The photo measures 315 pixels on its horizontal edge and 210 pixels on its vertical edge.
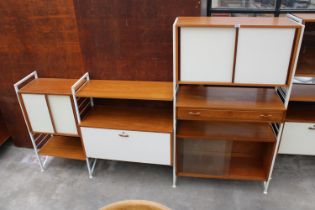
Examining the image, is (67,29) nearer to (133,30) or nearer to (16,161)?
(133,30)

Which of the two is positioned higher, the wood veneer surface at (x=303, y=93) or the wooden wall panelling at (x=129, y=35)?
the wooden wall panelling at (x=129, y=35)

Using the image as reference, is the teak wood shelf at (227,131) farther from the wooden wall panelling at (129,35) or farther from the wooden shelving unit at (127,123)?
the wooden wall panelling at (129,35)

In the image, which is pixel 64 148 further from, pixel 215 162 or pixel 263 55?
pixel 263 55

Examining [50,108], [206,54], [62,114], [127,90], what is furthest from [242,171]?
[50,108]

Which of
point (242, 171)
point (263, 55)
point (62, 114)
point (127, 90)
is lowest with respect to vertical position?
point (242, 171)

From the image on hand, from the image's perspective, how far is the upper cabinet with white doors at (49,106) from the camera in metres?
2.41

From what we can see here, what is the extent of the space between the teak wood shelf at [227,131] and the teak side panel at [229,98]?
30 centimetres

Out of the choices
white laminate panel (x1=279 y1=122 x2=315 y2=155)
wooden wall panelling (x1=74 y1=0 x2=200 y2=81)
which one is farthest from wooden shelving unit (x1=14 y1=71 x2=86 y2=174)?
white laminate panel (x1=279 y1=122 x2=315 y2=155)

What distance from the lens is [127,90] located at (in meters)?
2.37

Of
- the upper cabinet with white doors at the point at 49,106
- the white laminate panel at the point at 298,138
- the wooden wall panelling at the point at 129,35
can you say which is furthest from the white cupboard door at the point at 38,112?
the white laminate panel at the point at 298,138

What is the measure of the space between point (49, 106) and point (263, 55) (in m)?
1.92

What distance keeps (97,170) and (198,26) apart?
1846mm

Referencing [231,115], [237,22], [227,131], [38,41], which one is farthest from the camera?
[38,41]

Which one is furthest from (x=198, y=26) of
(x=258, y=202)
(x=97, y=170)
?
(x=97, y=170)
